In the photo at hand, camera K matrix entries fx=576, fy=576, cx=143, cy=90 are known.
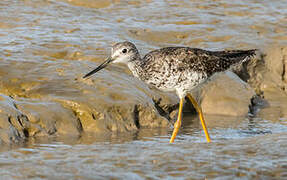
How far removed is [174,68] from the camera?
27.7 feet

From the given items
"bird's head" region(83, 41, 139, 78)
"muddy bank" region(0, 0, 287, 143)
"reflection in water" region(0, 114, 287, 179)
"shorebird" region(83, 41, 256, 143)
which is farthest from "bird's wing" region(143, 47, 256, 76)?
"reflection in water" region(0, 114, 287, 179)

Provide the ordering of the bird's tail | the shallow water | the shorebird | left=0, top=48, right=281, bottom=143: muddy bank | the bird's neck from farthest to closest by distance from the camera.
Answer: the bird's tail → the bird's neck → the shorebird → left=0, top=48, right=281, bottom=143: muddy bank → the shallow water

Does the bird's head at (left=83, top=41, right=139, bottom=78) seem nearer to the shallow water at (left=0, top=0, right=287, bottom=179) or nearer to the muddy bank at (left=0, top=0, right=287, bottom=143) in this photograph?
Answer: the muddy bank at (left=0, top=0, right=287, bottom=143)

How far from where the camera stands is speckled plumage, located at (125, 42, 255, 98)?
27.6 feet

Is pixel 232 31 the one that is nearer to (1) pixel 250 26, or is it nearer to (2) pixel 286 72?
(1) pixel 250 26

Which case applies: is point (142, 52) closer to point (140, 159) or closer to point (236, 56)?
point (236, 56)

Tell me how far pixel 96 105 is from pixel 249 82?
4.79 metres

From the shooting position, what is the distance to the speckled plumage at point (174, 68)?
842cm

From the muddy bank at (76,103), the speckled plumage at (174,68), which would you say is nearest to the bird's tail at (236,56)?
the muddy bank at (76,103)

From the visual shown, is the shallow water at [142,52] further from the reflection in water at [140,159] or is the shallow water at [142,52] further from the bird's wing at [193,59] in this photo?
the bird's wing at [193,59]

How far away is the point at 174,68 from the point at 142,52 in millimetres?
3199

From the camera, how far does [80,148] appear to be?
7180 millimetres

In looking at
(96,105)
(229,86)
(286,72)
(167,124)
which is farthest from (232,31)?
(96,105)

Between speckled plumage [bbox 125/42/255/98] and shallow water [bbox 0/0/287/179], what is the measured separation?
33.4 inches
